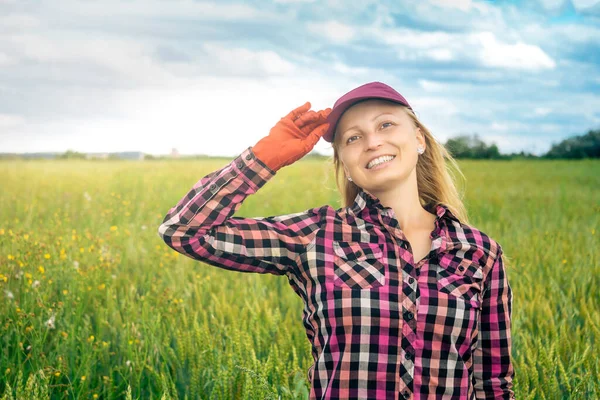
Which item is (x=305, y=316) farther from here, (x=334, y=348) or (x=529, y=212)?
(x=529, y=212)

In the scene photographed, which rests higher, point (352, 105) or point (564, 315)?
point (352, 105)

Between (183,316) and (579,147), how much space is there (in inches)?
1002

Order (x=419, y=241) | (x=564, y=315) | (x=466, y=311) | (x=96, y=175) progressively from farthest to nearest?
(x=96, y=175) → (x=564, y=315) → (x=419, y=241) → (x=466, y=311)

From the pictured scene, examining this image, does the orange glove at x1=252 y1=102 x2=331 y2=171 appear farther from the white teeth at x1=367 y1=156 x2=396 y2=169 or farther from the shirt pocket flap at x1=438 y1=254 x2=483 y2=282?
the shirt pocket flap at x1=438 y1=254 x2=483 y2=282

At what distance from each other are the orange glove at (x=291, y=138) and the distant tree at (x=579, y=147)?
2520 centimetres

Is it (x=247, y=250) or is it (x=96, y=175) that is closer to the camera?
(x=247, y=250)

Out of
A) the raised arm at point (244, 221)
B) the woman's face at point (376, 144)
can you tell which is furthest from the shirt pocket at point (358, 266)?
the woman's face at point (376, 144)

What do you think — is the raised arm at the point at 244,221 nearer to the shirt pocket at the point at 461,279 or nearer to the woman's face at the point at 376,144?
the woman's face at the point at 376,144

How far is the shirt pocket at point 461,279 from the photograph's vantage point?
6.32 ft

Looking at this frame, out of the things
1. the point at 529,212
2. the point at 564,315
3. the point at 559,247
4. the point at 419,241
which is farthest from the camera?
the point at 529,212

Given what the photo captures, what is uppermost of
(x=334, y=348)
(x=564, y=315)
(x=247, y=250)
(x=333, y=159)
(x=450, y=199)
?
(x=333, y=159)

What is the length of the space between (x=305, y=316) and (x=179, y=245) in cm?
47

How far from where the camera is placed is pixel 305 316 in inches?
78.2

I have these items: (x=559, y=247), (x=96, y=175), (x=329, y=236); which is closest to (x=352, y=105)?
(x=329, y=236)
